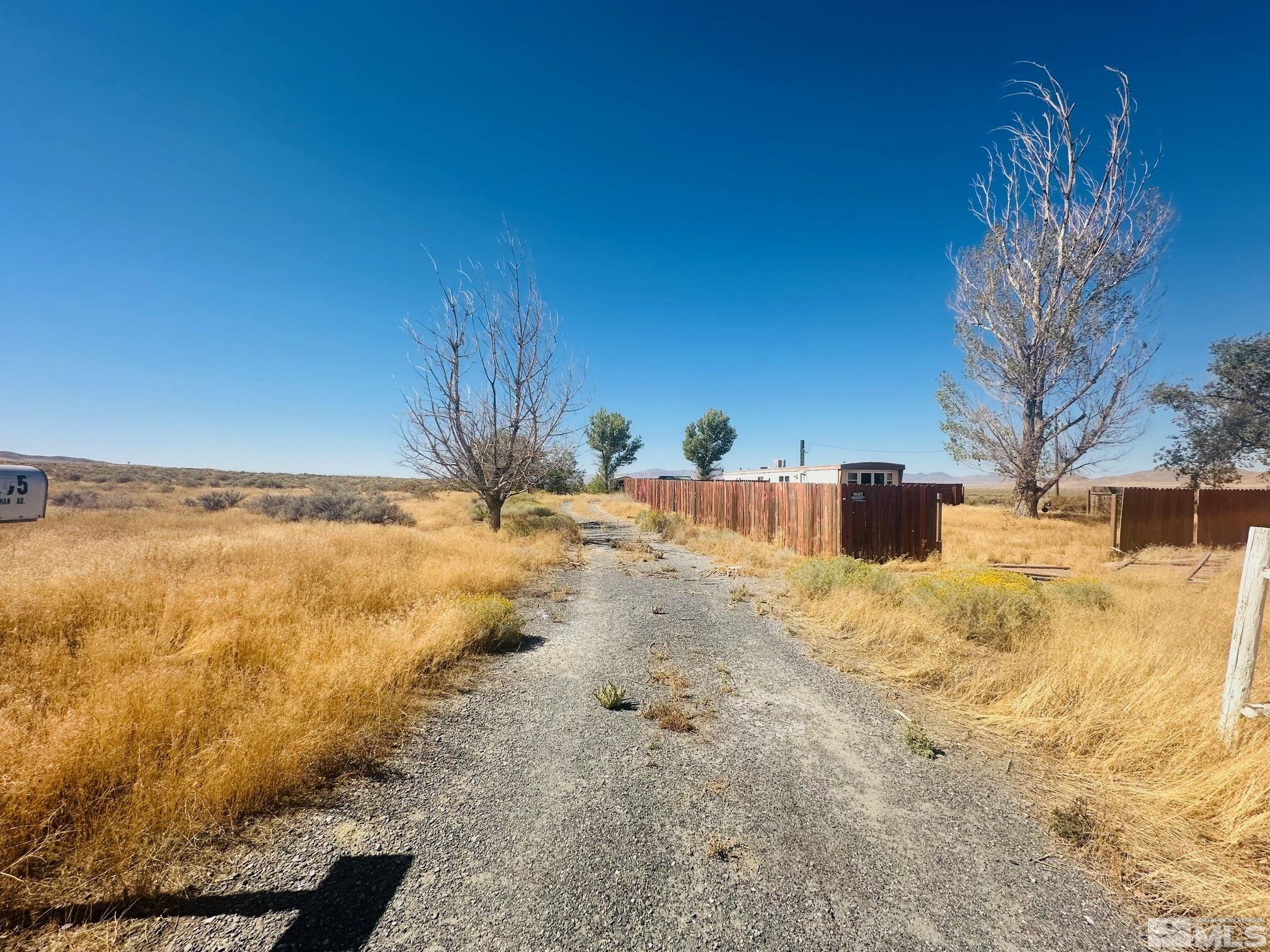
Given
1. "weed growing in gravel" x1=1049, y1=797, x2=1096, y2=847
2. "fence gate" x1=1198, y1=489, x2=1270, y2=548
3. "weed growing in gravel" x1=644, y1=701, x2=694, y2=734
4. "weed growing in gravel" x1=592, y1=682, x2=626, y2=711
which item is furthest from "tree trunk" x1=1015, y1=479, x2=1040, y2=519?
"weed growing in gravel" x1=592, y1=682, x2=626, y2=711

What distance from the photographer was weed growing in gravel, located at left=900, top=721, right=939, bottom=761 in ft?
11.8

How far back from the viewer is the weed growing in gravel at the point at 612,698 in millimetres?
4281

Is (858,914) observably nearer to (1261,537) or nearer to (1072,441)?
(1261,537)

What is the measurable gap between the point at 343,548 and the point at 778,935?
Result: 30.4 ft

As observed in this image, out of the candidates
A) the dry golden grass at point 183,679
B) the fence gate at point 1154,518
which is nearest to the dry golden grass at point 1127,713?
the dry golden grass at point 183,679

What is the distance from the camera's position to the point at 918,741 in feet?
12.2

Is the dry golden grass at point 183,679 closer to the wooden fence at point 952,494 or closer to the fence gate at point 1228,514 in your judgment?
the fence gate at point 1228,514

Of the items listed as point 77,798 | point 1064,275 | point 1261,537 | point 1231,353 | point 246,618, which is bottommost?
point 77,798

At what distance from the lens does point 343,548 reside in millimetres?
8906

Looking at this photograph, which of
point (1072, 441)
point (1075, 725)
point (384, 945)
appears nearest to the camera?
point (384, 945)

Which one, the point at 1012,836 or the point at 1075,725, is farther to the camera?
the point at 1075,725

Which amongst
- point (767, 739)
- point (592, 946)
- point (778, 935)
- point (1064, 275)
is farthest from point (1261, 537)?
point (1064, 275)

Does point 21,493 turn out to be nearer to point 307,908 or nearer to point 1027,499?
point 307,908

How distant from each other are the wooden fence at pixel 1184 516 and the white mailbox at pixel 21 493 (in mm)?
19532
